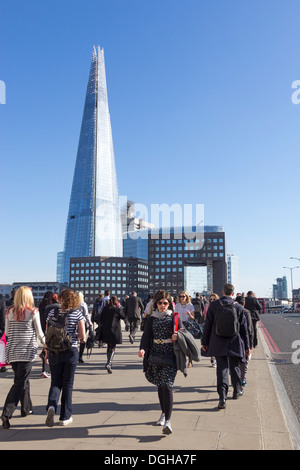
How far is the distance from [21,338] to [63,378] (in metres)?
0.83

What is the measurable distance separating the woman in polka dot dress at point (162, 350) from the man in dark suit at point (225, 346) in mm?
1494

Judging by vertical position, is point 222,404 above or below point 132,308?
below

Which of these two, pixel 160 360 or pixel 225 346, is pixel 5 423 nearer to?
pixel 160 360

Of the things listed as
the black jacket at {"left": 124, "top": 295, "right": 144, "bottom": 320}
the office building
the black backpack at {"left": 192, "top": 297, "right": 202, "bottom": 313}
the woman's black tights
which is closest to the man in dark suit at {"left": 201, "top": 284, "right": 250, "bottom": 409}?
the woman's black tights

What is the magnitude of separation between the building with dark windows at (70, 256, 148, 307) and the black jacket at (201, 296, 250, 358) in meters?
169

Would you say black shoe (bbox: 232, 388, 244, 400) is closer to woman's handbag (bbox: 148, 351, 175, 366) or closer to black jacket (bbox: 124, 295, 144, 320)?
woman's handbag (bbox: 148, 351, 175, 366)

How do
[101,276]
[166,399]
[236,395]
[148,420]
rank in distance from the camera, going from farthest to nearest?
1. [101,276]
2. [236,395]
3. [148,420]
4. [166,399]

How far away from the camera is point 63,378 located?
622 cm

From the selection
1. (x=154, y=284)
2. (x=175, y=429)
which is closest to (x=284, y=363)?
(x=175, y=429)

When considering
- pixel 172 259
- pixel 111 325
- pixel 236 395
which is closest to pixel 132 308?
pixel 111 325

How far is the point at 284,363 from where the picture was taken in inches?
506

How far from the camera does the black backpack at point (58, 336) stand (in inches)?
242

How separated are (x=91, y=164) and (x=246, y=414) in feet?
643
